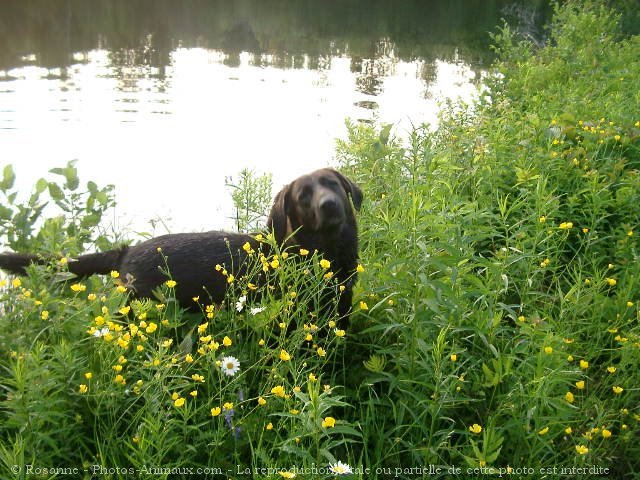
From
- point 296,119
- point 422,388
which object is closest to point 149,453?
point 422,388

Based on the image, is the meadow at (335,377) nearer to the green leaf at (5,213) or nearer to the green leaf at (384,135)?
the green leaf at (5,213)

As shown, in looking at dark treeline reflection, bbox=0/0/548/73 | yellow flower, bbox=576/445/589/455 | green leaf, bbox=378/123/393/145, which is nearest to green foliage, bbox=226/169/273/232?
green leaf, bbox=378/123/393/145

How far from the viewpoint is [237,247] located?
371 centimetres

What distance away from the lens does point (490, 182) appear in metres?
4.27

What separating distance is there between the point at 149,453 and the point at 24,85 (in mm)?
9252

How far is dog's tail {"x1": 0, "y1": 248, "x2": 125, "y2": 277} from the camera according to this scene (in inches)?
126

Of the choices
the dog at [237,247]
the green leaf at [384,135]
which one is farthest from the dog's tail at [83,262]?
the green leaf at [384,135]

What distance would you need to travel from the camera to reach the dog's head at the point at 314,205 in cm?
337

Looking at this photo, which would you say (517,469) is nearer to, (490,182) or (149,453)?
(149,453)

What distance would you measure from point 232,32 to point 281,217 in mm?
15285

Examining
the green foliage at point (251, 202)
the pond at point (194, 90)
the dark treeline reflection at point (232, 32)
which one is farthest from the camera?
the dark treeline reflection at point (232, 32)

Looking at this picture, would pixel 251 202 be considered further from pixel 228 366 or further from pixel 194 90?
pixel 194 90

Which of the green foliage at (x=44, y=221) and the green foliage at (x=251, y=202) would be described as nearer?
the green foliage at (x=44, y=221)

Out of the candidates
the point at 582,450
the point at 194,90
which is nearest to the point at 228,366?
the point at 582,450
